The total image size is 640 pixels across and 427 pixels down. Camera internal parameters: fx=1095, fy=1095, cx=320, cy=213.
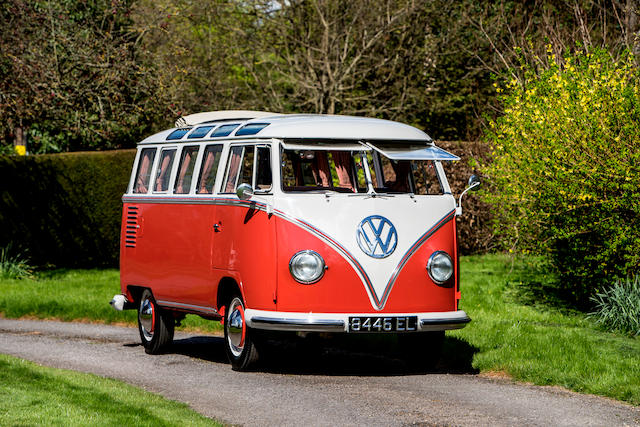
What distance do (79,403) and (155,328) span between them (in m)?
4.09

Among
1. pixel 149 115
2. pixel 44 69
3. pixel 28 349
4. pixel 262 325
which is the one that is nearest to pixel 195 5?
pixel 149 115

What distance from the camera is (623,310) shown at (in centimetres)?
1314

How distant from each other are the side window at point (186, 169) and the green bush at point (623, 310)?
5.22 meters

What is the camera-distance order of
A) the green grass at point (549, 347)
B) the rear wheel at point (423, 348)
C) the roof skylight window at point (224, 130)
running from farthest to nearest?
the roof skylight window at point (224, 130)
the rear wheel at point (423, 348)
the green grass at point (549, 347)

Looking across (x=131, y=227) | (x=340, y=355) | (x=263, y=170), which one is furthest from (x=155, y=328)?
(x=263, y=170)

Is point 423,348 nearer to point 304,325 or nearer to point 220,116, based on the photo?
point 304,325

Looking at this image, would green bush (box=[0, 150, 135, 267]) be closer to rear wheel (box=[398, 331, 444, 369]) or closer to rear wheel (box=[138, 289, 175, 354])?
rear wheel (box=[138, 289, 175, 354])

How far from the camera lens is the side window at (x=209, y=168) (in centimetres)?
1156

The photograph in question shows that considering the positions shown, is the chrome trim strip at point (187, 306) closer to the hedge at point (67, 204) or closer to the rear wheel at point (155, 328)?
the rear wheel at point (155, 328)

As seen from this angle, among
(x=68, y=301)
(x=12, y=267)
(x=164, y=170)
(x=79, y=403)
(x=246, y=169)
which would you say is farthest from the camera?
(x=12, y=267)

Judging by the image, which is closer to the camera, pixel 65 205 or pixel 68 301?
pixel 68 301

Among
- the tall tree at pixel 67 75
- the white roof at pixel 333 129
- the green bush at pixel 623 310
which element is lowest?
the green bush at pixel 623 310

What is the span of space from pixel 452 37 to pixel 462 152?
323 inches

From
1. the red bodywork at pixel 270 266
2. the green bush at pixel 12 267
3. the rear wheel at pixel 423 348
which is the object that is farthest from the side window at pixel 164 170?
the green bush at pixel 12 267
